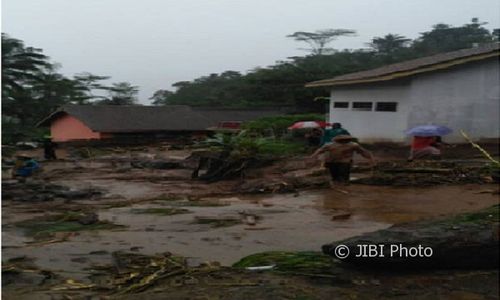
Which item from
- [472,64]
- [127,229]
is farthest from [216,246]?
[472,64]

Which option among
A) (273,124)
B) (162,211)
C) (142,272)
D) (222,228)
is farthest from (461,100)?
(142,272)

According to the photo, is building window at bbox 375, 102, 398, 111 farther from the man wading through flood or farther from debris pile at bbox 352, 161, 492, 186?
the man wading through flood

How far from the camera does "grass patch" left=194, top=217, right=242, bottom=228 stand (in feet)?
24.8

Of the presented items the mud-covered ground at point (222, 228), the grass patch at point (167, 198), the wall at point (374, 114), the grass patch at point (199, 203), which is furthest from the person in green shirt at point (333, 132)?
the grass patch at point (199, 203)

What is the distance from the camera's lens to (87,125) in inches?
1280

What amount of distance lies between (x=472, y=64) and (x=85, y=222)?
12.4 m

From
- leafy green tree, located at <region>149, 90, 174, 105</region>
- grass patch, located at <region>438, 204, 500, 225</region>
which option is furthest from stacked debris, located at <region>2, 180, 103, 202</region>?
leafy green tree, located at <region>149, 90, 174, 105</region>

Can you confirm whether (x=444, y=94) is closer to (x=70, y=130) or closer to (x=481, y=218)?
(x=481, y=218)

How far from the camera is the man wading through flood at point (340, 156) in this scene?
37.5ft

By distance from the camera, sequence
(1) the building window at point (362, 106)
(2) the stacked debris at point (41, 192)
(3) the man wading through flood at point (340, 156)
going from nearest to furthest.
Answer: (3) the man wading through flood at point (340, 156) < (2) the stacked debris at point (41, 192) < (1) the building window at point (362, 106)

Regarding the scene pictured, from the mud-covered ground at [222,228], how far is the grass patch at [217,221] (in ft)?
0.05

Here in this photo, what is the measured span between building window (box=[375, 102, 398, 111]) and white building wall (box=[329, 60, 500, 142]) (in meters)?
0.12

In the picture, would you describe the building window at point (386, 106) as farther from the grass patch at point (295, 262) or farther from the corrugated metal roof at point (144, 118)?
the grass patch at point (295, 262)

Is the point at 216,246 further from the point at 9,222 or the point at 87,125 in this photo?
the point at 87,125
